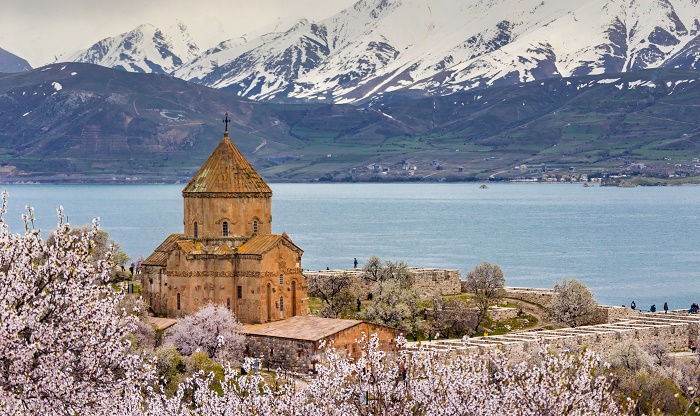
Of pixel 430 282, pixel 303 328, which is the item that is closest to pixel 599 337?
pixel 303 328

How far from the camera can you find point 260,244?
60.3 m

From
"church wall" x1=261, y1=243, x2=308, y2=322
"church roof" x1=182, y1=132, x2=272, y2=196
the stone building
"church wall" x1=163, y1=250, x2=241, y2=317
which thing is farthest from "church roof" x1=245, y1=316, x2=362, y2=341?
"church roof" x1=182, y1=132, x2=272, y2=196

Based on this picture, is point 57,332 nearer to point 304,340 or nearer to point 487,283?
point 304,340

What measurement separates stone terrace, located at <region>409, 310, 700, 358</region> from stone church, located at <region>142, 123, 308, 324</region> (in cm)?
783

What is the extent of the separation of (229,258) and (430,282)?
21341mm

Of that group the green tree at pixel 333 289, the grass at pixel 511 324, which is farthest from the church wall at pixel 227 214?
the grass at pixel 511 324

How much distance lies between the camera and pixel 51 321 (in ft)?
74.4

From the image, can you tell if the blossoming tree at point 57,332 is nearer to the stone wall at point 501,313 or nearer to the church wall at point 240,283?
the church wall at point 240,283

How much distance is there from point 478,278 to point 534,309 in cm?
502

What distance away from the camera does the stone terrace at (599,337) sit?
55.0 m

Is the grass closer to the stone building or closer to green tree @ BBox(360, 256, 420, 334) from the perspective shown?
green tree @ BBox(360, 256, 420, 334)

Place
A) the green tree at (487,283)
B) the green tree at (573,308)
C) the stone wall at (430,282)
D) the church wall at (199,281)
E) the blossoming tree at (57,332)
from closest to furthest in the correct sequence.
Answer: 1. the blossoming tree at (57,332)
2. the church wall at (199,281)
3. the green tree at (573,308)
4. the green tree at (487,283)
5. the stone wall at (430,282)

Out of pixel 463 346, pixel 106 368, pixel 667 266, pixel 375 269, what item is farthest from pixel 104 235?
pixel 667 266

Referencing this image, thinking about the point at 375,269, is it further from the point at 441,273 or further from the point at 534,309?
the point at 534,309
